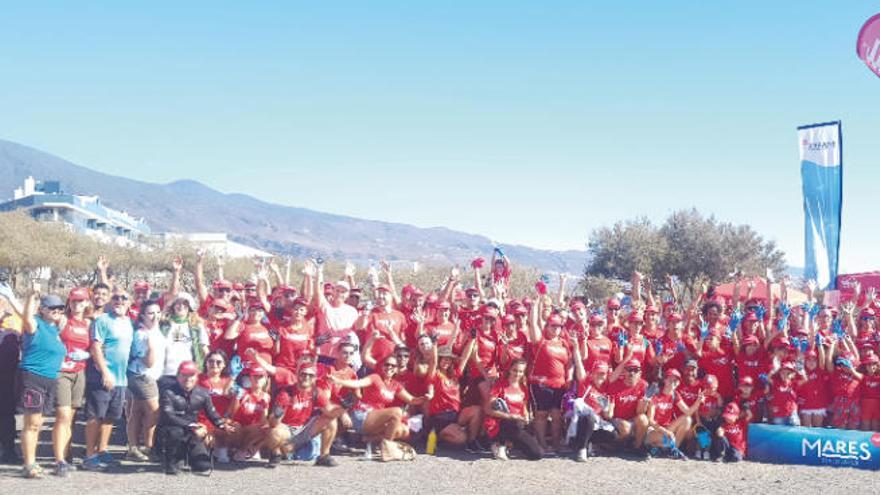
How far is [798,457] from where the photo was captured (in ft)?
27.6

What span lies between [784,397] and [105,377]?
696 centimetres

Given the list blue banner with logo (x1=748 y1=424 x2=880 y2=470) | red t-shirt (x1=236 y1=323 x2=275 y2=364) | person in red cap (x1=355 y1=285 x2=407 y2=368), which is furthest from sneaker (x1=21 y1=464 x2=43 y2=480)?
blue banner with logo (x1=748 y1=424 x2=880 y2=470)

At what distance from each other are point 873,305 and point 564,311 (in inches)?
175

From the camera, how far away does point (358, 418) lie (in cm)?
855

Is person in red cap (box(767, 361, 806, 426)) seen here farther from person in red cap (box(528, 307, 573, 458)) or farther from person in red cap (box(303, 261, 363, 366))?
person in red cap (box(303, 261, 363, 366))

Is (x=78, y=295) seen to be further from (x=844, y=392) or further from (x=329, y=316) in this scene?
(x=844, y=392)

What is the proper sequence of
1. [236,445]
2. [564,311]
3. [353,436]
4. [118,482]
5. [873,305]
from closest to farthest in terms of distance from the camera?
[118,482]
[236,445]
[353,436]
[564,311]
[873,305]

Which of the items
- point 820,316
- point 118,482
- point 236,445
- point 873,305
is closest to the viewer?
point 118,482

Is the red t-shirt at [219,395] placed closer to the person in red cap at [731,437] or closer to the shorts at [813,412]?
the person in red cap at [731,437]

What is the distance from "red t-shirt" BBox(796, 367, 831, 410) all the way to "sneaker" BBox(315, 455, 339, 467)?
5101 mm

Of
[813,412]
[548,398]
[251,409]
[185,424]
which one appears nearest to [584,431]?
[548,398]

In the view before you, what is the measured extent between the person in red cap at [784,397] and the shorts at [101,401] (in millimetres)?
6779

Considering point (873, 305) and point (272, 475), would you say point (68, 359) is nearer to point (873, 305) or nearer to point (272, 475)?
point (272, 475)

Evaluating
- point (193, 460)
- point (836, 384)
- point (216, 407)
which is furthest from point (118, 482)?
point (836, 384)
